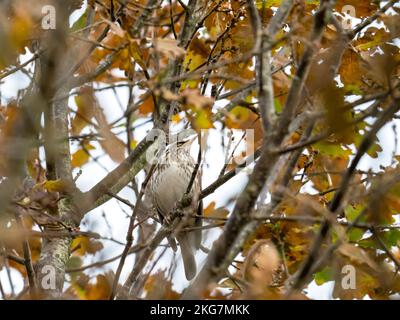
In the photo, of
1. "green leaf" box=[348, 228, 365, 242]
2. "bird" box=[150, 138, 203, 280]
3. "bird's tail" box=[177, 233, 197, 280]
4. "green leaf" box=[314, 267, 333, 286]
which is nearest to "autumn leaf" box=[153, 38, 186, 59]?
"green leaf" box=[348, 228, 365, 242]

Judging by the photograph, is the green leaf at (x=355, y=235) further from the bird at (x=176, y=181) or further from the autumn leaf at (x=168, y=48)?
the bird at (x=176, y=181)

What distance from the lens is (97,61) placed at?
632cm

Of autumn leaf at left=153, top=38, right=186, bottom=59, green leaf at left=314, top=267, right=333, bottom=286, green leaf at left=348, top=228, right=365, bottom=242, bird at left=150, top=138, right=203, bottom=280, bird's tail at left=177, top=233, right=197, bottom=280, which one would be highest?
bird at left=150, top=138, right=203, bottom=280

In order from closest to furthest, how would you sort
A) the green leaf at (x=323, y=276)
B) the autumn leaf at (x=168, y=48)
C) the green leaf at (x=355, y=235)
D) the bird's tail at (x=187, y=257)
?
the autumn leaf at (x=168, y=48)
the green leaf at (x=355, y=235)
the green leaf at (x=323, y=276)
the bird's tail at (x=187, y=257)

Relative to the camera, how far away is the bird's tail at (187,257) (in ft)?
24.9

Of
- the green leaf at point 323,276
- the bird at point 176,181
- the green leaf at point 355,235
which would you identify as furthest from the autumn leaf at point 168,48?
the bird at point 176,181

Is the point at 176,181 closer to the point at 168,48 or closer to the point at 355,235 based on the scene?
the point at 355,235

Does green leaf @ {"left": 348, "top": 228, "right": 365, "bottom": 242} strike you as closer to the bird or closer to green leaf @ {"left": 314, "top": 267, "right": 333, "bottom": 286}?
green leaf @ {"left": 314, "top": 267, "right": 333, "bottom": 286}

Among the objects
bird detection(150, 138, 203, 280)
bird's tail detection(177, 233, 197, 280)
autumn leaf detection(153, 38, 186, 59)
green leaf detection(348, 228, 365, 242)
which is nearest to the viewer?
autumn leaf detection(153, 38, 186, 59)

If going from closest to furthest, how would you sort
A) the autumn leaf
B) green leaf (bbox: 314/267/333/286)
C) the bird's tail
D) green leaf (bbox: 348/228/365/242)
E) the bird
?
the autumn leaf, green leaf (bbox: 348/228/365/242), green leaf (bbox: 314/267/333/286), the bird, the bird's tail

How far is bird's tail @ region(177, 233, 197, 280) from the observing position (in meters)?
7.59

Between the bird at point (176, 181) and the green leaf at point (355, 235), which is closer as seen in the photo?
the green leaf at point (355, 235)

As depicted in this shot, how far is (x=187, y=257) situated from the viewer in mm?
7672

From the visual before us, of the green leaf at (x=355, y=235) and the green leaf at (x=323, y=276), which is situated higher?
the green leaf at (x=355, y=235)
